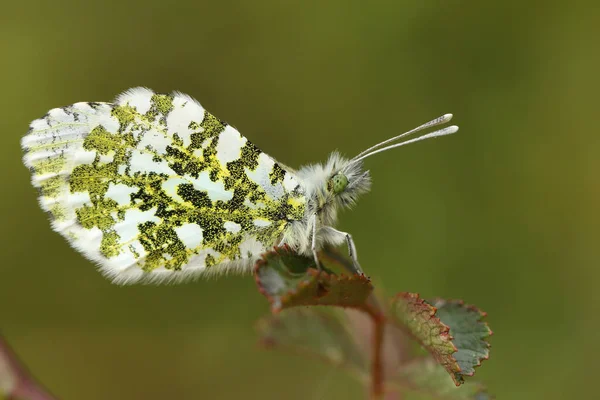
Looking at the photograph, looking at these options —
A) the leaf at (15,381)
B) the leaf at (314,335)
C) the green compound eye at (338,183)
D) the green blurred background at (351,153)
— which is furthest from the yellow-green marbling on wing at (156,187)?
the green blurred background at (351,153)

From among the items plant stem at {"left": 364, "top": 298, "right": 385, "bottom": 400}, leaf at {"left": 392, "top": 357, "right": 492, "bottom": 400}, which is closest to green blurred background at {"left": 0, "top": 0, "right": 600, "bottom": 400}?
leaf at {"left": 392, "top": 357, "right": 492, "bottom": 400}

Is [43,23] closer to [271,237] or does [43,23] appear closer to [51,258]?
[51,258]

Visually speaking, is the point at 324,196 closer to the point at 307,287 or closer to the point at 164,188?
the point at 164,188

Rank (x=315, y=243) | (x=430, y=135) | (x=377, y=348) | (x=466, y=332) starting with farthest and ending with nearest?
1. (x=430, y=135)
2. (x=315, y=243)
3. (x=377, y=348)
4. (x=466, y=332)

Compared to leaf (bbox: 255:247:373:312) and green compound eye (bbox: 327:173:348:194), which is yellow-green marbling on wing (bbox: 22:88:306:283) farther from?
leaf (bbox: 255:247:373:312)

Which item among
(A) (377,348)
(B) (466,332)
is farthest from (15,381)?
(B) (466,332)
